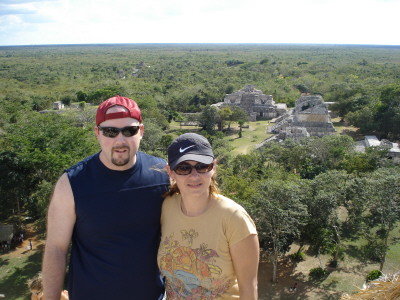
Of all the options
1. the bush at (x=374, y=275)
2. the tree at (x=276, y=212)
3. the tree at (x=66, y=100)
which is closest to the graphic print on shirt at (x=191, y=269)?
the tree at (x=276, y=212)

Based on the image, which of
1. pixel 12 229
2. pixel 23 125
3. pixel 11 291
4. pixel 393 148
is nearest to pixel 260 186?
pixel 11 291

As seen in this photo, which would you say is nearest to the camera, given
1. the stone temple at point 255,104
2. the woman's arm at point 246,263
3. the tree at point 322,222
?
the woman's arm at point 246,263

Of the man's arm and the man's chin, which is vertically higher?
the man's chin

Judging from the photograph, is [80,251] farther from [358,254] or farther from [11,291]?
[358,254]

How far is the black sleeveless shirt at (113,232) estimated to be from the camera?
296 centimetres

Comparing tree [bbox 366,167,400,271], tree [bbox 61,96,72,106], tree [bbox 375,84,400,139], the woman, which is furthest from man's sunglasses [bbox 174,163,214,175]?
tree [bbox 61,96,72,106]

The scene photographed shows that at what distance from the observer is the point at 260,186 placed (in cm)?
1325

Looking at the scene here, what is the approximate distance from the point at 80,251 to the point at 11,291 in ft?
39.7

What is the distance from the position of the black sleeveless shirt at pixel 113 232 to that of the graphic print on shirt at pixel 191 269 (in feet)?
0.71

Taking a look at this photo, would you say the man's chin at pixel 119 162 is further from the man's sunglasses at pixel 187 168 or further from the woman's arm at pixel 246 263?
the woman's arm at pixel 246 263

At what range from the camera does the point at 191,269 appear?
9.65 feet

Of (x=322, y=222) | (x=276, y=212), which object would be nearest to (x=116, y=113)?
(x=276, y=212)

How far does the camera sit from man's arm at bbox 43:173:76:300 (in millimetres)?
2902

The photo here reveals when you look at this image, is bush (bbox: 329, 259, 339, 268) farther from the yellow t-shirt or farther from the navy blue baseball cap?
the navy blue baseball cap
